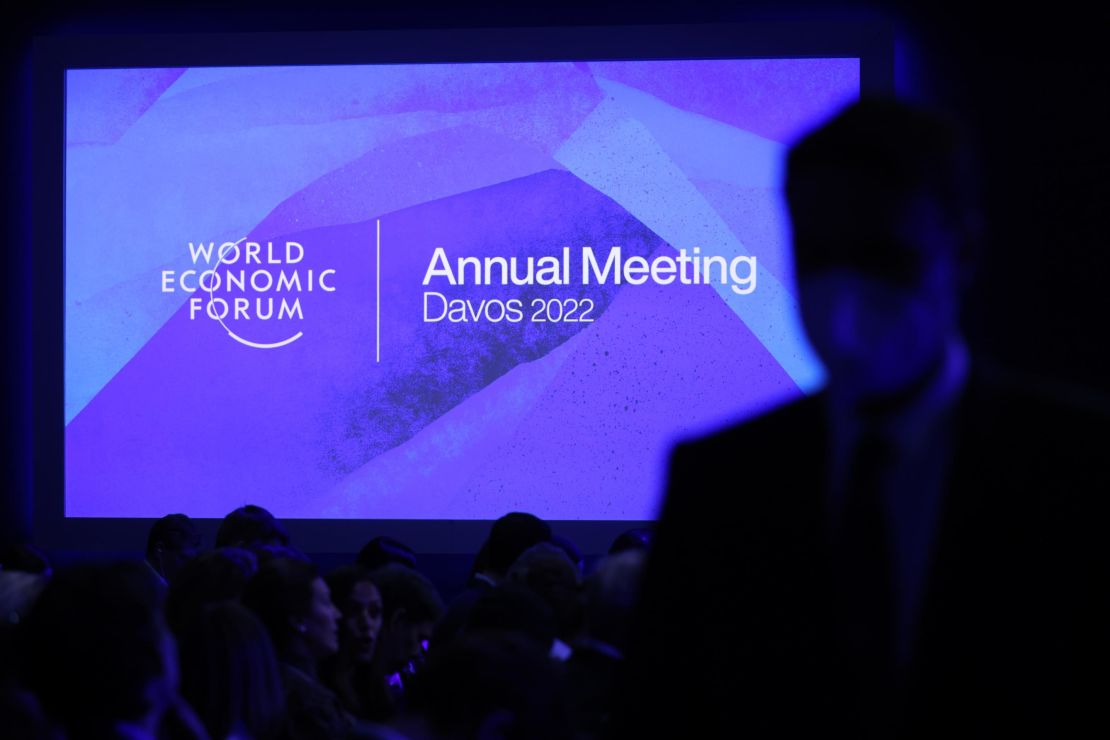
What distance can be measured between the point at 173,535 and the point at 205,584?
78.6 inches

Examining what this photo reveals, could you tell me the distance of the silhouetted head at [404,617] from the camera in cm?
334

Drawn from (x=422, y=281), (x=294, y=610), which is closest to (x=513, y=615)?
(x=294, y=610)

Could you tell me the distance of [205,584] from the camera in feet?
9.66

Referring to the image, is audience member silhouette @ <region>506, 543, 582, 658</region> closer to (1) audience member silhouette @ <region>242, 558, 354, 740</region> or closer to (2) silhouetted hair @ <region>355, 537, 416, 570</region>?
(1) audience member silhouette @ <region>242, 558, 354, 740</region>

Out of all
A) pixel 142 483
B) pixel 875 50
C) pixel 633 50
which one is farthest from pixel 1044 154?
pixel 142 483

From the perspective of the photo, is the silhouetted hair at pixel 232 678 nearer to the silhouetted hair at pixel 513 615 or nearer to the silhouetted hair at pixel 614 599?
the silhouetted hair at pixel 513 615

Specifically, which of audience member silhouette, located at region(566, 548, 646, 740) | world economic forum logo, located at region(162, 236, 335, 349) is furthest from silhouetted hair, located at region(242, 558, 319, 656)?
world economic forum logo, located at region(162, 236, 335, 349)

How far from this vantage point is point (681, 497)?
82cm

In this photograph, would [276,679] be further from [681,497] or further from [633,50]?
[633,50]

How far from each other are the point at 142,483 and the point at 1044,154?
14.1 ft

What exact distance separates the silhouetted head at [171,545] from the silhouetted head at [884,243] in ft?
14.2

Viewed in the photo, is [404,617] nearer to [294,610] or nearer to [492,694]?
[294,610]

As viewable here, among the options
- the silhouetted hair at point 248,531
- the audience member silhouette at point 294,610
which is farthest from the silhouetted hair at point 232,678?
the silhouetted hair at point 248,531

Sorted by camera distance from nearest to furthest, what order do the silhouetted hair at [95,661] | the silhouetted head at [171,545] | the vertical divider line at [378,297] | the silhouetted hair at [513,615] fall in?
the silhouetted hair at [95,661], the silhouetted hair at [513,615], the silhouetted head at [171,545], the vertical divider line at [378,297]
